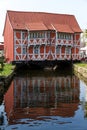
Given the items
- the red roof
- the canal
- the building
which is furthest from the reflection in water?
the red roof

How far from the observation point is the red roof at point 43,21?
64000 millimetres

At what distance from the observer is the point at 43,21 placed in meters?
67.3

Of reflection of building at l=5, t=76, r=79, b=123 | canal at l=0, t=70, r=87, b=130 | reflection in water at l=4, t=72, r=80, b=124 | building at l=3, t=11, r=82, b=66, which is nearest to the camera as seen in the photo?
canal at l=0, t=70, r=87, b=130

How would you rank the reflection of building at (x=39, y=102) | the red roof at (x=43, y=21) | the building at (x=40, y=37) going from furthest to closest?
the red roof at (x=43, y=21)
the building at (x=40, y=37)
the reflection of building at (x=39, y=102)

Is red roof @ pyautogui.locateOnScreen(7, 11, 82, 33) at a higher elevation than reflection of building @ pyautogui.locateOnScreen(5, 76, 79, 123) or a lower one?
higher

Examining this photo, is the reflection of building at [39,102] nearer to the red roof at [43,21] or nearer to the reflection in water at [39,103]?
the reflection in water at [39,103]

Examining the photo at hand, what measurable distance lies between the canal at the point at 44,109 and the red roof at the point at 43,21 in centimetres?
3287

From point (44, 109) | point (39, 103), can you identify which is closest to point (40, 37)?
point (39, 103)

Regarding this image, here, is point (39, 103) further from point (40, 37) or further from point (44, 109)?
point (40, 37)

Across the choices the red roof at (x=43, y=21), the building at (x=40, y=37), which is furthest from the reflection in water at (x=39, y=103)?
the red roof at (x=43, y=21)

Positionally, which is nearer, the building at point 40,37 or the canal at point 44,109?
the canal at point 44,109

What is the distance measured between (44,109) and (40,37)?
4275 centimetres

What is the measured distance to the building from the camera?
2447 inches

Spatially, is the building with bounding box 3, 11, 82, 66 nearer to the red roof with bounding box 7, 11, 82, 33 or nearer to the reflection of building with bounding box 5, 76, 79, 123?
the red roof with bounding box 7, 11, 82, 33
